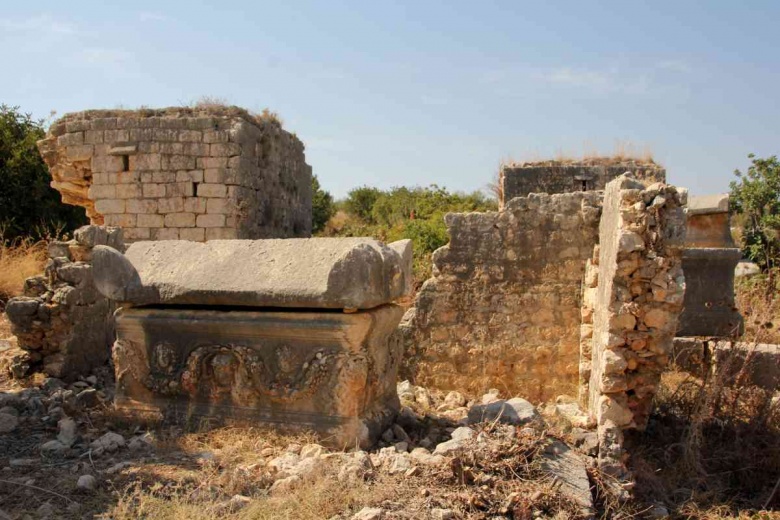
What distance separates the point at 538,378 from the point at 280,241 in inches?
121

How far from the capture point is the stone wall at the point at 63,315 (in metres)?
6.12

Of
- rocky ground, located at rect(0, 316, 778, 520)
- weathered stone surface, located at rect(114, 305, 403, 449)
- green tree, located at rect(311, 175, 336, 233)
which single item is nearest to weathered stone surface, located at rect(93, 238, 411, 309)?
weathered stone surface, located at rect(114, 305, 403, 449)

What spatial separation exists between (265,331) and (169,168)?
581 cm

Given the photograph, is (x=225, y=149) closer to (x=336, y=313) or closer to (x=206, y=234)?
(x=206, y=234)

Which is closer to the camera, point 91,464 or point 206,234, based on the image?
point 91,464

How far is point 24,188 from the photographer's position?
14.1 meters

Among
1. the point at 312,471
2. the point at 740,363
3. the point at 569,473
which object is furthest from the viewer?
the point at 740,363

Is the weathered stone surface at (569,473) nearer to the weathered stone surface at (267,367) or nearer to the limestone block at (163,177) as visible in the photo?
the weathered stone surface at (267,367)

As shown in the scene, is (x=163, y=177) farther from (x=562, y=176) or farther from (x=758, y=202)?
(x=758, y=202)

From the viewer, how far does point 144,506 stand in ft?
10.7

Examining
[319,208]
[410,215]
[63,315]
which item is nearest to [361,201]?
[319,208]

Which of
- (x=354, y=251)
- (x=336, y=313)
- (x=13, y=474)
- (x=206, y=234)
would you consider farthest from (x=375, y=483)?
(x=206, y=234)

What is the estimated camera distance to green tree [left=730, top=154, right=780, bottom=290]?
13.2m

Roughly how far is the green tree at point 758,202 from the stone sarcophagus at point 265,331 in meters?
11.0
